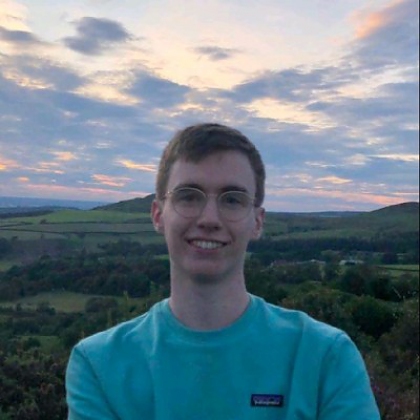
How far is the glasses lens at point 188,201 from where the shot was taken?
2148mm

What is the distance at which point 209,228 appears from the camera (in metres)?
2.13

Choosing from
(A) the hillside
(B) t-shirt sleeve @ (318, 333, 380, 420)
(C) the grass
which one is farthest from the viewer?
(A) the hillside

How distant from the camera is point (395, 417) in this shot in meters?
5.88

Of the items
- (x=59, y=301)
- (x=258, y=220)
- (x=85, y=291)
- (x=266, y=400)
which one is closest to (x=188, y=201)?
(x=258, y=220)

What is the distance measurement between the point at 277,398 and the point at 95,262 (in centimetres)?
216

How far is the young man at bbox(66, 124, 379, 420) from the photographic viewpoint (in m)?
2.10

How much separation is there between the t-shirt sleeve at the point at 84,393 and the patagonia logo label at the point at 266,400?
404mm

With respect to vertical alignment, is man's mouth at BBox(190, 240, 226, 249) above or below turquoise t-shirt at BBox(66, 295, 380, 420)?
above

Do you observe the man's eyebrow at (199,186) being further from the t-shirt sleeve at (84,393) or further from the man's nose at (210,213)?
the t-shirt sleeve at (84,393)

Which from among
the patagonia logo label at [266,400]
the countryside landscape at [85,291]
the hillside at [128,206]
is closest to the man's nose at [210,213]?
the patagonia logo label at [266,400]

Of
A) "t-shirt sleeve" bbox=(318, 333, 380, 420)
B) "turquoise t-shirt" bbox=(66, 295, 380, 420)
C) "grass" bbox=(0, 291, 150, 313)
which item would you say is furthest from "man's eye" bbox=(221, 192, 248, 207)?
"grass" bbox=(0, 291, 150, 313)

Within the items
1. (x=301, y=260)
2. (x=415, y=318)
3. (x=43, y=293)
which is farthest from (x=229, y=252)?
(x=415, y=318)

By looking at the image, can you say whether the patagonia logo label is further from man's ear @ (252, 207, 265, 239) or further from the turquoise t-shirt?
man's ear @ (252, 207, 265, 239)

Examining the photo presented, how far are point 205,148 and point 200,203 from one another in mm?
164
